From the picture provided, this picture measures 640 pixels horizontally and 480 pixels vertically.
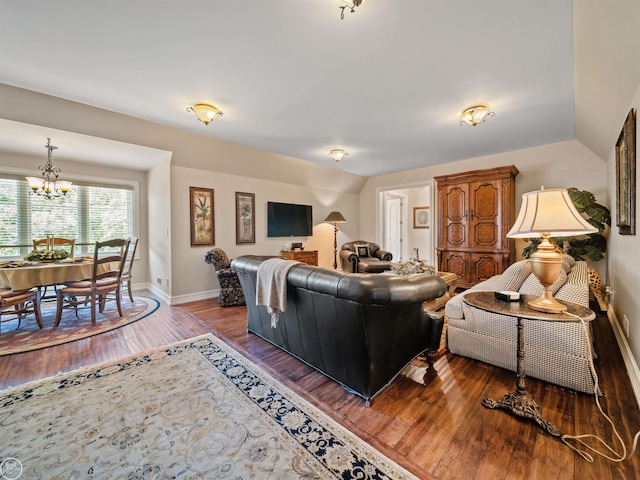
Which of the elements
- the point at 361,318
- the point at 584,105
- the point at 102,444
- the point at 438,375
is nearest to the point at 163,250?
the point at 102,444

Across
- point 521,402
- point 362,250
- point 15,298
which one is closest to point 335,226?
point 362,250

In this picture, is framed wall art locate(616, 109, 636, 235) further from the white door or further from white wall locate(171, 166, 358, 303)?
the white door

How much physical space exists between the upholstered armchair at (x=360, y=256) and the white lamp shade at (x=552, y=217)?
3.94 metres

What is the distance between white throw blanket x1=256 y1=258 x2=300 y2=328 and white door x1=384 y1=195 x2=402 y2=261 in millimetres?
5654

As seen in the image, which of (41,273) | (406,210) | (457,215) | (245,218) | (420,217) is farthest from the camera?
(406,210)

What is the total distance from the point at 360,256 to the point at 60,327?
520 cm

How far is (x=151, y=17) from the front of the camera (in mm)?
1688

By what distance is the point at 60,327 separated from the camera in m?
3.17

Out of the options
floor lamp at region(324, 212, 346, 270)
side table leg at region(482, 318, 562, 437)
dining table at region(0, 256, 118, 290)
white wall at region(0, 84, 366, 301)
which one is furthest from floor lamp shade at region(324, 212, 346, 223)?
side table leg at region(482, 318, 562, 437)

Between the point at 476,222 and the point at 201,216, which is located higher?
the point at 201,216

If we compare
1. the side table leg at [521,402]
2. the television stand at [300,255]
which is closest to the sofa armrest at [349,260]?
the television stand at [300,255]

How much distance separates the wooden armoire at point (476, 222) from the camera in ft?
14.5

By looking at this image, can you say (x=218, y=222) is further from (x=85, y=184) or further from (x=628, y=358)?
(x=628, y=358)

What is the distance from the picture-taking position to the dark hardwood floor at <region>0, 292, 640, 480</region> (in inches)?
50.5
